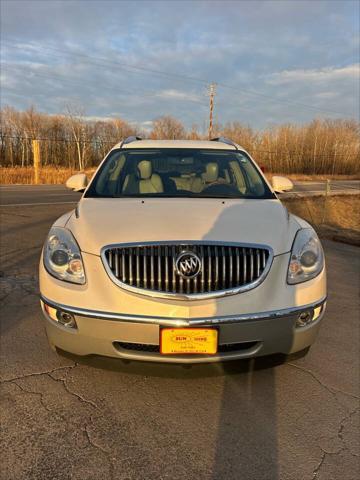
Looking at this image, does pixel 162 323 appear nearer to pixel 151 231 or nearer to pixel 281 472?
pixel 151 231

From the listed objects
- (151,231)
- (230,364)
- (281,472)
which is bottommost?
(281,472)

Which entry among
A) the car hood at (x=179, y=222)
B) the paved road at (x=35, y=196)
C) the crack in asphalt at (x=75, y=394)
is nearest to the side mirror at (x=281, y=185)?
the car hood at (x=179, y=222)

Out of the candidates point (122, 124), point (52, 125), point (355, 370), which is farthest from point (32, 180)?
point (122, 124)

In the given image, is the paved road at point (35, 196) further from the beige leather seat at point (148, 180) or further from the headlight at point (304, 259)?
the headlight at point (304, 259)

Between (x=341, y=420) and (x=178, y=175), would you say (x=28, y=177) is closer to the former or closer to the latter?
(x=178, y=175)

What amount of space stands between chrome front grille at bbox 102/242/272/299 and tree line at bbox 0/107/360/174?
46.1 m

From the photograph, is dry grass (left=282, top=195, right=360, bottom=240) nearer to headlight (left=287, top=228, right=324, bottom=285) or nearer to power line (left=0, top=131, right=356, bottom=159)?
headlight (left=287, top=228, right=324, bottom=285)

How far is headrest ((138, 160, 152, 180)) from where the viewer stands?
3.74 meters

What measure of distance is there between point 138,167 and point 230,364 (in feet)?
6.97

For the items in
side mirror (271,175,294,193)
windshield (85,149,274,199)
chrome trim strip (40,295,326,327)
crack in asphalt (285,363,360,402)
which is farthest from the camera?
side mirror (271,175,294,193)

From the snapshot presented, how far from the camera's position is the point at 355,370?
3.07m

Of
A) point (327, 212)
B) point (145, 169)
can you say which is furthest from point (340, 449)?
point (327, 212)

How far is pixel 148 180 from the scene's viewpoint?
3.69 m

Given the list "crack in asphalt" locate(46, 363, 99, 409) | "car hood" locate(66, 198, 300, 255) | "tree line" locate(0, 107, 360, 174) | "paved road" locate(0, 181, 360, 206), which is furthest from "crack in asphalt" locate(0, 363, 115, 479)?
"tree line" locate(0, 107, 360, 174)
